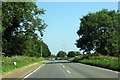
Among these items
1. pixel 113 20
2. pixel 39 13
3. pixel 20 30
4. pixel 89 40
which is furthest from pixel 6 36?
pixel 113 20

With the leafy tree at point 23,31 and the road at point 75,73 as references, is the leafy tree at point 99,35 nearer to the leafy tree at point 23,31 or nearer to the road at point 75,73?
the leafy tree at point 23,31

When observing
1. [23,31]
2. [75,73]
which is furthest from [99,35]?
[75,73]

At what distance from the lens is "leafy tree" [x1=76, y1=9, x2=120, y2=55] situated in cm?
8500

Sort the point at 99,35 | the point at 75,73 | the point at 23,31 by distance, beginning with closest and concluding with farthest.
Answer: the point at 75,73 < the point at 23,31 < the point at 99,35

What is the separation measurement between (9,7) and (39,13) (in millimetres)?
11691

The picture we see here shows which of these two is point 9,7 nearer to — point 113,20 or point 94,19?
point 94,19

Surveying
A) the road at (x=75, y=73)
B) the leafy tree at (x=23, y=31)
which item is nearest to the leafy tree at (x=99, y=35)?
the leafy tree at (x=23, y=31)

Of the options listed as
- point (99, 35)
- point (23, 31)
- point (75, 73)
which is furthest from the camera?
point (99, 35)

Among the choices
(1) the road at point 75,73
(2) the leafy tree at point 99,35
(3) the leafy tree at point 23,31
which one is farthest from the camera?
(2) the leafy tree at point 99,35

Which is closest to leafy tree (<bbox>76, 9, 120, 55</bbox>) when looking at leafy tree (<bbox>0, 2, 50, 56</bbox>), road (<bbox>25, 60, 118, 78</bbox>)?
leafy tree (<bbox>0, 2, 50, 56</bbox>)

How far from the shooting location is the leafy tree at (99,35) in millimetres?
85000

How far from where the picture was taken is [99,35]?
8494cm

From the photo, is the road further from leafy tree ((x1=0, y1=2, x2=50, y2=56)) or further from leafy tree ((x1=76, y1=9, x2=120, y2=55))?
→ leafy tree ((x1=76, y1=9, x2=120, y2=55))

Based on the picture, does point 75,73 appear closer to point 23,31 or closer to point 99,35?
point 23,31
